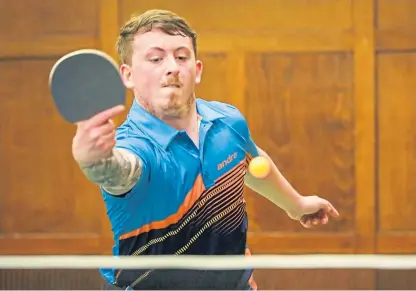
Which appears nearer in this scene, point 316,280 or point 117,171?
point 117,171

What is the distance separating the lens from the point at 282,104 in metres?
2.61

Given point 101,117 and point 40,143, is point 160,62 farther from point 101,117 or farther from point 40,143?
point 40,143

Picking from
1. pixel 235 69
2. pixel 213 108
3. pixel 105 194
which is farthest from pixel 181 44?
pixel 235 69

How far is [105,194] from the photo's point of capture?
1.19 m

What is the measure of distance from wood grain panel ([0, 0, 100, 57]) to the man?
1270mm

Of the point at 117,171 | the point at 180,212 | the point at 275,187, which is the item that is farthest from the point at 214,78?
the point at 117,171

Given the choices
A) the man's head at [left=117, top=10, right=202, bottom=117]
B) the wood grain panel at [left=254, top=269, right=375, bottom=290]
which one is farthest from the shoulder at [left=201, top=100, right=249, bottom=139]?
the wood grain panel at [left=254, top=269, right=375, bottom=290]

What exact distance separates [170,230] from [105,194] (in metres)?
0.15

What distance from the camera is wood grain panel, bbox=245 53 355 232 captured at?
259cm

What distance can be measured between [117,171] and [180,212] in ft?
0.85

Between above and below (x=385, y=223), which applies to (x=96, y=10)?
above

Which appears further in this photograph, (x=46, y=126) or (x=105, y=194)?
(x=46, y=126)

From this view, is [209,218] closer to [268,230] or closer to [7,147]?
[268,230]

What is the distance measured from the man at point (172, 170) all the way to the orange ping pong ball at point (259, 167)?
0.05 m
